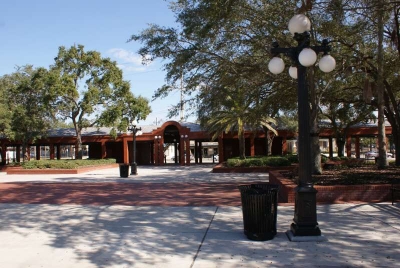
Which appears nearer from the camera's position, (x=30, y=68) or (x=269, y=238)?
(x=269, y=238)

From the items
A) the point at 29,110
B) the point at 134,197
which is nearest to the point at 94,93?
the point at 29,110

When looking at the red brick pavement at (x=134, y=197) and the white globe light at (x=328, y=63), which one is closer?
the white globe light at (x=328, y=63)

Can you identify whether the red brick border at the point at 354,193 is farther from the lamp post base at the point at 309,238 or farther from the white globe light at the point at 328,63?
the white globe light at the point at 328,63

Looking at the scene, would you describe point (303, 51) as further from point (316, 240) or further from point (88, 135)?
point (88, 135)

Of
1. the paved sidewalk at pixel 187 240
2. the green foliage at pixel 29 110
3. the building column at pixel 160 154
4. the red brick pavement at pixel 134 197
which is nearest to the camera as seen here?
the paved sidewalk at pixel 187 240

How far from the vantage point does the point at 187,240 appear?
6.95 m

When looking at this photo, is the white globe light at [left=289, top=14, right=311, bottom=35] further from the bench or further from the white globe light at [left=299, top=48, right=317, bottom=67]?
the bench

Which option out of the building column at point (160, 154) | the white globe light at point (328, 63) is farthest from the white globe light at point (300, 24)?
the building column at point (160, 154)

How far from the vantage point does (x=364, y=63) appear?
15.2 meters

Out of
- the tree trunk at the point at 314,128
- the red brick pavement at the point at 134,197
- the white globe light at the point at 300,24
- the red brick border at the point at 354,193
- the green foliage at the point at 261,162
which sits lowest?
the red brick pavement at the point at 134,197

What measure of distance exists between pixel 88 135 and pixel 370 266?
122 ft

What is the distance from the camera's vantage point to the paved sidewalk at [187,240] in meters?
5.73

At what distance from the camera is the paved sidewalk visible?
5730 mm

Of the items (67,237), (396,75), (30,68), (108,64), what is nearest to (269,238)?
(67,237)
